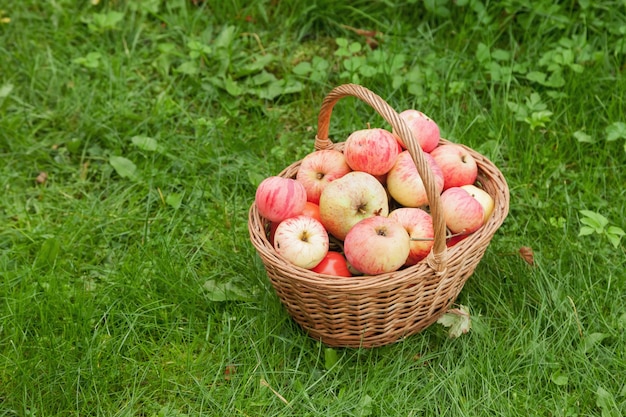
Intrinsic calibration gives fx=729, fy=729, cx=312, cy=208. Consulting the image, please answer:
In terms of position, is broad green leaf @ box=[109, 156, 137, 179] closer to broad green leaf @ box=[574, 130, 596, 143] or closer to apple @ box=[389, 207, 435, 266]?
apple @ box=[389, 207, 435, 266]

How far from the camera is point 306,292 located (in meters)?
2.38

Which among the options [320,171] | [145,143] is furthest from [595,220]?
[145,143]

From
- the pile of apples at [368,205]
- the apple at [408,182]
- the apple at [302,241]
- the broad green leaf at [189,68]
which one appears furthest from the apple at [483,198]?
the broad green leaf at [189,68]

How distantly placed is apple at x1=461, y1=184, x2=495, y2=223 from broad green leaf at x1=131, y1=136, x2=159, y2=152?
1544 mm

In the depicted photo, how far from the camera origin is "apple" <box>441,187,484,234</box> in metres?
2.46

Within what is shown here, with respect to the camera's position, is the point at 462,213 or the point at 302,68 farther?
the point at 302,68

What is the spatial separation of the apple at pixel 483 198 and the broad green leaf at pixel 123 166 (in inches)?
62.6

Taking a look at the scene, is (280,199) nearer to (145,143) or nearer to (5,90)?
(145,143)

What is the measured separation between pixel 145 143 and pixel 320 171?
1.14m

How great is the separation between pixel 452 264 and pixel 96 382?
128cm

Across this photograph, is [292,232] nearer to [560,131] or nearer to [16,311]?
[16,311]

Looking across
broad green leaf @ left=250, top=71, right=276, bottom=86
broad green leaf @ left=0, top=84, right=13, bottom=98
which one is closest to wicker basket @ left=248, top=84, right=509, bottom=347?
broad green leaf @ left=250, top=71, right=276, bottom=86

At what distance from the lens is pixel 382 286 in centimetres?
226

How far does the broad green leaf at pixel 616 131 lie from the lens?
3.23 metres
